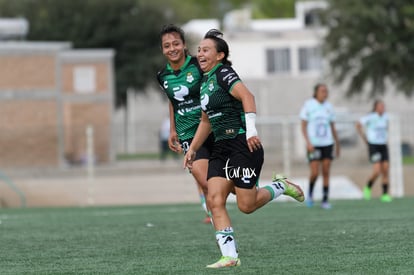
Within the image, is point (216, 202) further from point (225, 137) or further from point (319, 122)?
point (319, 122)

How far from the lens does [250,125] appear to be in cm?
939

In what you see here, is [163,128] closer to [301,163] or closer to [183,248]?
[301,163]

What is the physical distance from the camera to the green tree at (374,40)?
138ft

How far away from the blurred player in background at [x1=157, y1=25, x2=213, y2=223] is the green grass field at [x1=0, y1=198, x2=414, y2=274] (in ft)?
2.93

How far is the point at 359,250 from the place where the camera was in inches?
408

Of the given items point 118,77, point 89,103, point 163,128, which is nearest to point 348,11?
point 163,128

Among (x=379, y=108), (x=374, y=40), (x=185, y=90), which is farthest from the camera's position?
(x=374, y=40)

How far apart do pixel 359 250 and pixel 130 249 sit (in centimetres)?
229

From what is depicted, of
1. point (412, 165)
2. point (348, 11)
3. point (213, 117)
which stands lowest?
point (412, 165)

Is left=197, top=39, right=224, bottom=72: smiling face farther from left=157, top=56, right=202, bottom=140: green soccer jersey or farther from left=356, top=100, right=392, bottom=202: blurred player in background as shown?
left=356, top=100, right=392, bottom=202: blurred player in background

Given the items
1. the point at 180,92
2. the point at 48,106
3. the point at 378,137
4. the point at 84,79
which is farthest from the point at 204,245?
the point at 84,79

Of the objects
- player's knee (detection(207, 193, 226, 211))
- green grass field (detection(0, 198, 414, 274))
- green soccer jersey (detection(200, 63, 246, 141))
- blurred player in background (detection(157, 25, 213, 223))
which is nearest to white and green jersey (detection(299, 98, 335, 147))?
green grass field (detection(0, 198, 414, 274))

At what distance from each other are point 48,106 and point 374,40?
1292cm

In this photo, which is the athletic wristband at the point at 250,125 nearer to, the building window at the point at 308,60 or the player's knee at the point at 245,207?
the player's knee at the point at 245,207
